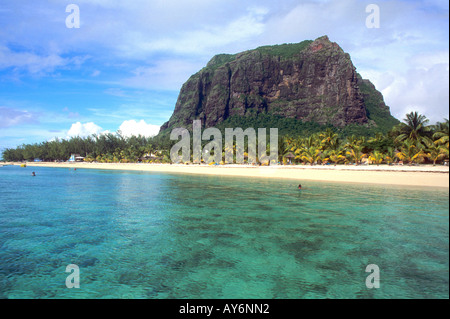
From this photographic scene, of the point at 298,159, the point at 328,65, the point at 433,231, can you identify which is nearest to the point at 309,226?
the point at 433,231

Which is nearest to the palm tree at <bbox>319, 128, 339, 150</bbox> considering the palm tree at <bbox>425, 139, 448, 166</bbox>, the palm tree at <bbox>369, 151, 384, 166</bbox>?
the palm tree at <bbox>369, 151, 384, 166</bbox>

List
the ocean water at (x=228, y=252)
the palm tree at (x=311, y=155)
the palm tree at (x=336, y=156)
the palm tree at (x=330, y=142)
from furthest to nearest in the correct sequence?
the palm tree at (x=330, y=142) → the palm tree at (x=311, y=155) → the palm tree at (x=336, y=156) → the ocean water at (x=228, y=252)

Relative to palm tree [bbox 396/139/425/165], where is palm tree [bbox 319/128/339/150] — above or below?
above

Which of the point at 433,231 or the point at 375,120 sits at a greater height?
the point at 375,120

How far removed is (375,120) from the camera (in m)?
166

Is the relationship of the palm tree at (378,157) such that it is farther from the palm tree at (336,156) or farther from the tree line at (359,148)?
the palm tree at (336,156)

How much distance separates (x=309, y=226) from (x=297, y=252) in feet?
14.7

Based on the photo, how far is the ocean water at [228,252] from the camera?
7.93 meters

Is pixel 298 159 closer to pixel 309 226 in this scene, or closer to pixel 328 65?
pixel 309 226

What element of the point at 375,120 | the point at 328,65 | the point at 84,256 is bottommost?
the point at 84,256

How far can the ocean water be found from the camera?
312 inches

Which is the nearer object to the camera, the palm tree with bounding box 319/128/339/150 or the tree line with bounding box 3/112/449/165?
the tree line with bounding box 3/112/449/165

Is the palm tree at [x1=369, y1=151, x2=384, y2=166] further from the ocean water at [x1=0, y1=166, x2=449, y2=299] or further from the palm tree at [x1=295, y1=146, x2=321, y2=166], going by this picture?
the ocean water at [x1=0, y1=166, x2=449, y2=299]

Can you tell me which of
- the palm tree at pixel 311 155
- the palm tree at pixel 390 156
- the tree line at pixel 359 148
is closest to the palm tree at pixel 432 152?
the tree line at pixel 359 148
